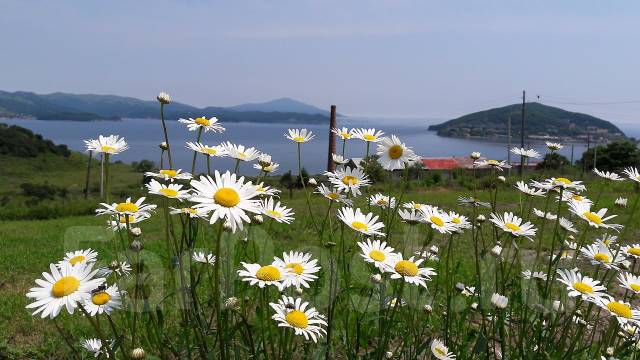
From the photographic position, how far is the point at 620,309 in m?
1.60

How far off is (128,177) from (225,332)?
50.7 m

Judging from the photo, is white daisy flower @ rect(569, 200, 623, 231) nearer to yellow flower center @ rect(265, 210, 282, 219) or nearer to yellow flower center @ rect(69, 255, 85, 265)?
yellow flower center @ rect(265, 210, 282, 219)

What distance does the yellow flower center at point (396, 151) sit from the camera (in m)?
2.07

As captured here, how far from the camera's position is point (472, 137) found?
108062 millimetres

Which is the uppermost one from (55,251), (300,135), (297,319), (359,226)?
(300,135)

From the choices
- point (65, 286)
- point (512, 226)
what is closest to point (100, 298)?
point (65, 286)

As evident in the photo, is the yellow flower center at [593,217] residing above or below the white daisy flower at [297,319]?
above

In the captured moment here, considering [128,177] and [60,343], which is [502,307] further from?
[128,177]

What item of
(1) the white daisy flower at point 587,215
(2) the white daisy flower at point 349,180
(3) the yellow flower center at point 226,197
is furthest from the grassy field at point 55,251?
(3) the yellow flower center at point 226,197

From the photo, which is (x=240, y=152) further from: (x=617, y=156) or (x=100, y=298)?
(x=617, y=156)

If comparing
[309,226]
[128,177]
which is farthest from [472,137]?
[309,226]

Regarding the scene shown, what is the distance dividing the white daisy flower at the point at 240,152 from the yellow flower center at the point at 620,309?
1.39m

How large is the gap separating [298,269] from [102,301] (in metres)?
0.57

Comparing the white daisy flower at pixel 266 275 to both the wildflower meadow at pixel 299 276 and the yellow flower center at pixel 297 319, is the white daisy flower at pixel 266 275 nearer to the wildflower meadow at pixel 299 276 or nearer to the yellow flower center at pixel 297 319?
the wildflower meadow at pixel 299 276
